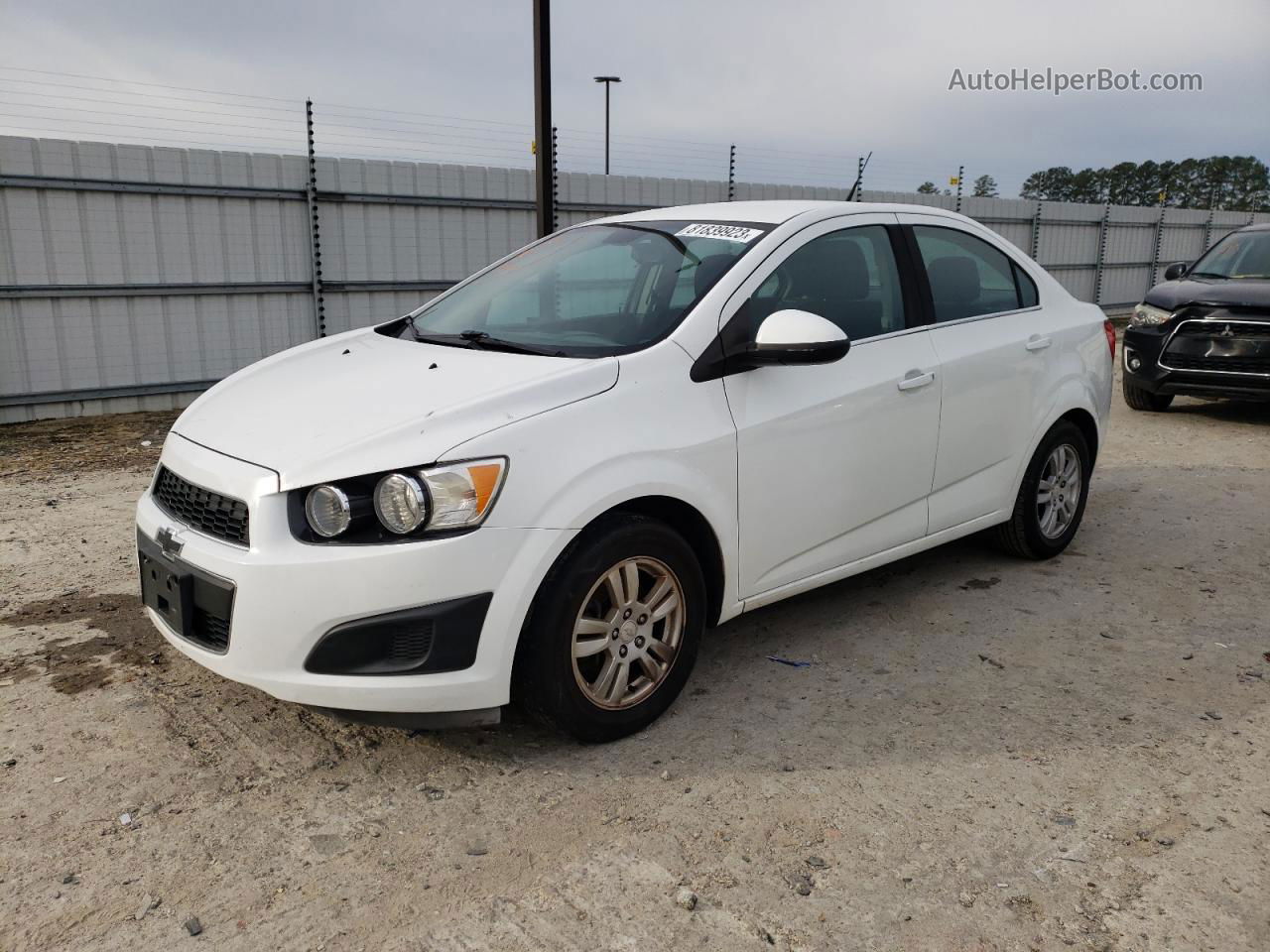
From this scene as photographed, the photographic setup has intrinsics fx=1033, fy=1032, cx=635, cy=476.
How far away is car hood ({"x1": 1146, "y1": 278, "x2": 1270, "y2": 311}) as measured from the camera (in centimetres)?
819

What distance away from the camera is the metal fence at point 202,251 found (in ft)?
28.9

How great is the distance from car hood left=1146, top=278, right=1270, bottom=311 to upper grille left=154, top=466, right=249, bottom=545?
8103mm

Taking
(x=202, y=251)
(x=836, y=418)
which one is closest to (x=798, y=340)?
(x=836, y=418)

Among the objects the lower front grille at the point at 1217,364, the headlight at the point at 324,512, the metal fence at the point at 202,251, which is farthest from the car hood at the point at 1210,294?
the headlight at the point at 324,512

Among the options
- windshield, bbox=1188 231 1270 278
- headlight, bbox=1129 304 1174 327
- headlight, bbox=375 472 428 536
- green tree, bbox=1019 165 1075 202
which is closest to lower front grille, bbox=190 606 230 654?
headlight, bbox=375 472 428 536

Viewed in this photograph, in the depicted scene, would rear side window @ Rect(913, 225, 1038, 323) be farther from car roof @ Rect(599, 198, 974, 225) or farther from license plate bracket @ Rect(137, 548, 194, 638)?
license plate bracket @ Rect(137, 548, 194, 638)

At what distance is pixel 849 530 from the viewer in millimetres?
3838

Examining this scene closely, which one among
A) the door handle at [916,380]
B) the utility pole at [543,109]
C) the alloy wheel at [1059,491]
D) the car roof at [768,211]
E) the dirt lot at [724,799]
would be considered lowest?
the dirt lot at [724,799]

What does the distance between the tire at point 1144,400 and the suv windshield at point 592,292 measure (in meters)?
6.97

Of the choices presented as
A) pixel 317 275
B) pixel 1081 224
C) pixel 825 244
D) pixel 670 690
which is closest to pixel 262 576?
pixel 670 690

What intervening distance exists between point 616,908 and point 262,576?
48.9 inches

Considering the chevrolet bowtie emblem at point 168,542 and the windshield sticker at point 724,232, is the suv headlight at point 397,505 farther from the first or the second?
the windshield sticker at point 724,232

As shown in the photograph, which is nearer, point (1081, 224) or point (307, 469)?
point (307, 469)

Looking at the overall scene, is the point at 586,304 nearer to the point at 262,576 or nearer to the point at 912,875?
the point at 262,576
